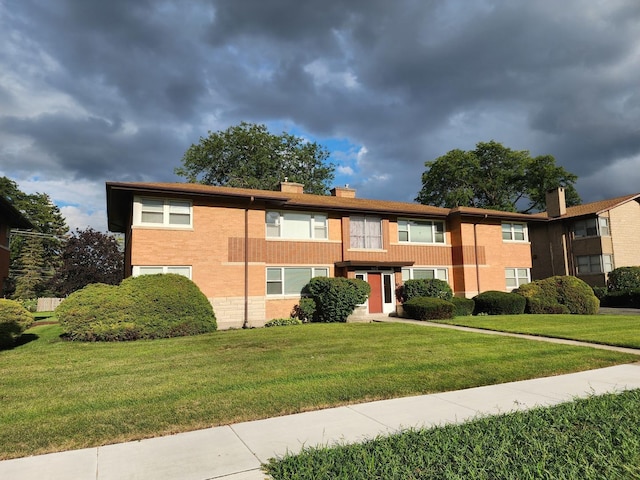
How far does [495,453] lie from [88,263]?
111 ft

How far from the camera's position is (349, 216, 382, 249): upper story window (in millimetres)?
22109

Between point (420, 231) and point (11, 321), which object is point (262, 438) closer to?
point (11, 321)

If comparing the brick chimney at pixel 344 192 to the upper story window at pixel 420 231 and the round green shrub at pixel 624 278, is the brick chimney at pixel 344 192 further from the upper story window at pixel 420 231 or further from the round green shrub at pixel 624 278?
the round green shrub at pixel 624 278

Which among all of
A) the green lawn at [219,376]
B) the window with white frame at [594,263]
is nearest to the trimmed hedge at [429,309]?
the green lawn at [219,376]

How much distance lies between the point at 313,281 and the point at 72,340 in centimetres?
1018

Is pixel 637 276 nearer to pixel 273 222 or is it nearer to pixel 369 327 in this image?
pixel 369 327

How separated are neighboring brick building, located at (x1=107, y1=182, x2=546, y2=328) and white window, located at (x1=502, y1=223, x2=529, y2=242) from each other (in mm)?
75

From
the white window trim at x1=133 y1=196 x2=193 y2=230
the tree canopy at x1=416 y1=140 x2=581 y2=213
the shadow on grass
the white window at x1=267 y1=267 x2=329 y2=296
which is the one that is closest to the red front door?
the white window at x1=267 y1=267 x2=329 y2=296

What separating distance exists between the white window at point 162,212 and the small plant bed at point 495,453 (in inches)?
598

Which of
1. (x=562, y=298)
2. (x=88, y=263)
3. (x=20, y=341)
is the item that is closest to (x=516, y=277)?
(x=562, y=298)

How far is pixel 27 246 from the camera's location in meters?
54.8

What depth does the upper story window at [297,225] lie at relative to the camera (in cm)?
2022

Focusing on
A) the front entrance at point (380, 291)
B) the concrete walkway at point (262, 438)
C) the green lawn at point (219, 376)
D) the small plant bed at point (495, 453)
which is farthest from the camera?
the front entrance at point (380, 291)

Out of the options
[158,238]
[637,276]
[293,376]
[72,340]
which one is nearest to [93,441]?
[293,376]
